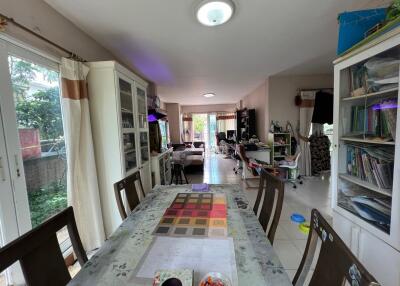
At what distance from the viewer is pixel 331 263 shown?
64 centimetres

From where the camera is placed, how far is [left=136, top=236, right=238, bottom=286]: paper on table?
75 centimetres

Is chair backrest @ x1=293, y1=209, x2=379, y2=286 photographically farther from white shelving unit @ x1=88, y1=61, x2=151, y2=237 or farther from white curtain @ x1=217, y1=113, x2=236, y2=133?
white curtain @ x1=217, y1=113, x2=236, y2=133

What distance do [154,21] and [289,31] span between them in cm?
155

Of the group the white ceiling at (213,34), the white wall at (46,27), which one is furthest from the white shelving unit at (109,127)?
the white ceiling at (213,34)

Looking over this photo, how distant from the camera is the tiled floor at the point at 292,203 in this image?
189cm

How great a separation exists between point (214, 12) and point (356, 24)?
3.83ft

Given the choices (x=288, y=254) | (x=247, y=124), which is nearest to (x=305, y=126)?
(x=247, y=124)

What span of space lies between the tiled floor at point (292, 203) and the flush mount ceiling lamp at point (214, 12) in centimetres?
240

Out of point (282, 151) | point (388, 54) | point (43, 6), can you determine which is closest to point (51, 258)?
point (43, 6)

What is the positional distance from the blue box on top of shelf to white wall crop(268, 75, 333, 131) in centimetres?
281

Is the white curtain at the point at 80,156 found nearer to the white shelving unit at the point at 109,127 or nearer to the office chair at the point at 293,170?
the white shelving unit at the point at 109,127

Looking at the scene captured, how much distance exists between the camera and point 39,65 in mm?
Result: 1646

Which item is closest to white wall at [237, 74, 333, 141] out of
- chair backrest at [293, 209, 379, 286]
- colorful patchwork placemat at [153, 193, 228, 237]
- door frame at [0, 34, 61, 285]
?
colorful patchwork placemat at [153, 193, 228, 237]

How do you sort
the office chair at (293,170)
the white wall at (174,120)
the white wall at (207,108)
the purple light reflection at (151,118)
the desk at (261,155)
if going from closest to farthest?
the purple light reflection at (151,118)
the office chair at (293,170)
the desk at (261,155)
the white wall at (174,120)
the white wall at (207,108)
